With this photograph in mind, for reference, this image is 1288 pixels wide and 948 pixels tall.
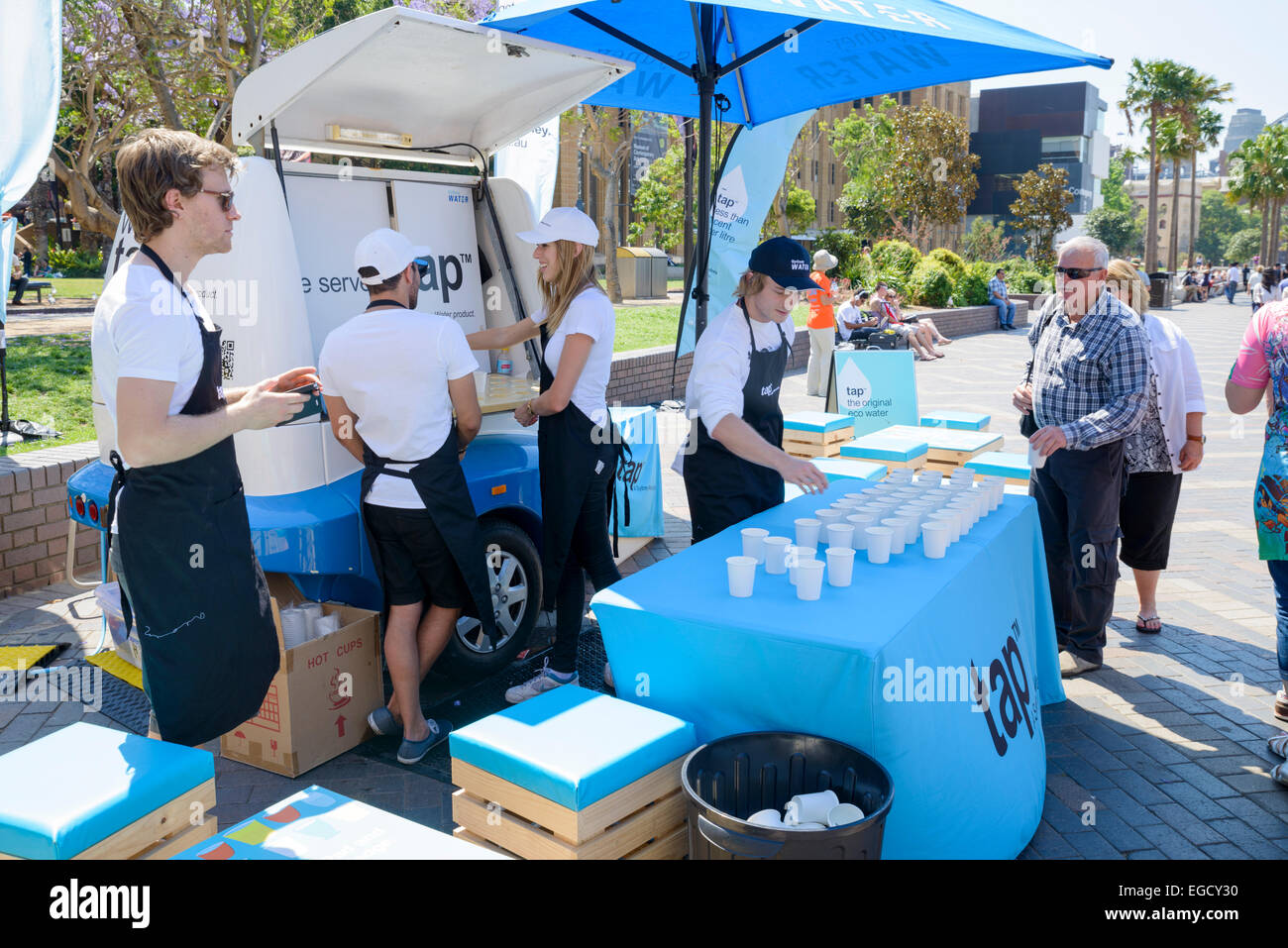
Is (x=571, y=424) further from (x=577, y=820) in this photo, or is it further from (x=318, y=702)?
(x=577, y=820)

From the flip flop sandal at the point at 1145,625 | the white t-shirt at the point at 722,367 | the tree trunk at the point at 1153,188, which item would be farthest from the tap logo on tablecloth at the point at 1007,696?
the tree trunk at the point at 1153,188

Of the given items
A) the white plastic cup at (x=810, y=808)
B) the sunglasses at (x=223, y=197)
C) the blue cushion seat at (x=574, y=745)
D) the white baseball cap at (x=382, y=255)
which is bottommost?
the white plastic cup at (x=810, y=808)

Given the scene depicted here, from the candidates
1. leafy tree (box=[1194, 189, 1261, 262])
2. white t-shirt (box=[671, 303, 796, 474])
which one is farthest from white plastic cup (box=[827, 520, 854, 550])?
leafy tree (box=[1194, 189, 1261, 262])

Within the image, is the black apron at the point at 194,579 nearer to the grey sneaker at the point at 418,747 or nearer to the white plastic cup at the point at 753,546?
the grey sneaker at the point at 418,747

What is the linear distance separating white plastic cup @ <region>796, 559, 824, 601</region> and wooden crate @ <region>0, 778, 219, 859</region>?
62.8 inches

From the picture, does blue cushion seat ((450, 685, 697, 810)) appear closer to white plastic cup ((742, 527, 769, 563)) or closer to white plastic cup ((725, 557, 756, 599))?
white plastic cup ((725, 557, 756, 599))

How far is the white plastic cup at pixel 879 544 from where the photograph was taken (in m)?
3.09

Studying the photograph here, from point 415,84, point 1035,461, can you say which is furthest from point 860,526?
point 415,84

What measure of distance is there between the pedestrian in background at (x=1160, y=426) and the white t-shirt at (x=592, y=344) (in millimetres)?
2594

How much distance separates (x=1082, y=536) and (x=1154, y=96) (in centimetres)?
5538

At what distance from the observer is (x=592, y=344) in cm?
407

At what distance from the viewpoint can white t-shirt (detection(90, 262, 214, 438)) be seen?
242cm

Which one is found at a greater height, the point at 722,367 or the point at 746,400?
the point at 722,367
